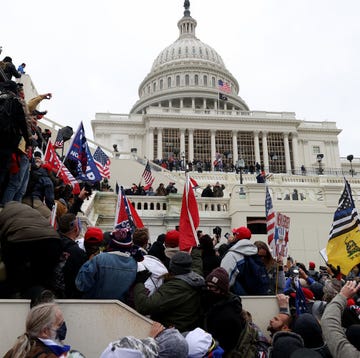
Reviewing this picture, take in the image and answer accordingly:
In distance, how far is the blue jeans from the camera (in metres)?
6.81

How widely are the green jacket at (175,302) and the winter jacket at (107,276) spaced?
0.50 ft

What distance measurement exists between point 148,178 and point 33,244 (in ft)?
61.9

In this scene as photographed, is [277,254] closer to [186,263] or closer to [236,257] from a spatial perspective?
[236,257]

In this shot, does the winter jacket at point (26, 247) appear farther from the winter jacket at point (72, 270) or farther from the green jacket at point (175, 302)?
the green jacket at point (175, 302)

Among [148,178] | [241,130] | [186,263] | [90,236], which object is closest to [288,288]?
[186,263]

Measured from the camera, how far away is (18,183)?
6.96 metres

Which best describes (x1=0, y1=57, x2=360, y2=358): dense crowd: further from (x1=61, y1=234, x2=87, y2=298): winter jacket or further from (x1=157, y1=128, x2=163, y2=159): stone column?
(x1=157, y1=128, x2=163, y2=159): stone column

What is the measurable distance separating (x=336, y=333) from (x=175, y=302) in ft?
4.68

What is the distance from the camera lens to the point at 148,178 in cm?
2270

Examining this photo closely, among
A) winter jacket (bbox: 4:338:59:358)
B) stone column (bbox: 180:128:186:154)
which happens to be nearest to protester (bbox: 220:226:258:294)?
winter jacket (bbox: 4:338:59:358)

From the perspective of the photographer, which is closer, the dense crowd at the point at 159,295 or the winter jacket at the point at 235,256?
the dense crowd at the point at 159,295

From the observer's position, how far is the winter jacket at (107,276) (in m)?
3.96

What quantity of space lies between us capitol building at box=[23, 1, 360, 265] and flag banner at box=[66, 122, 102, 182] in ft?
8.85

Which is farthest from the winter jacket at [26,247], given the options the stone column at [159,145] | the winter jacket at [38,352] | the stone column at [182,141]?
the stone column at [182,141]
